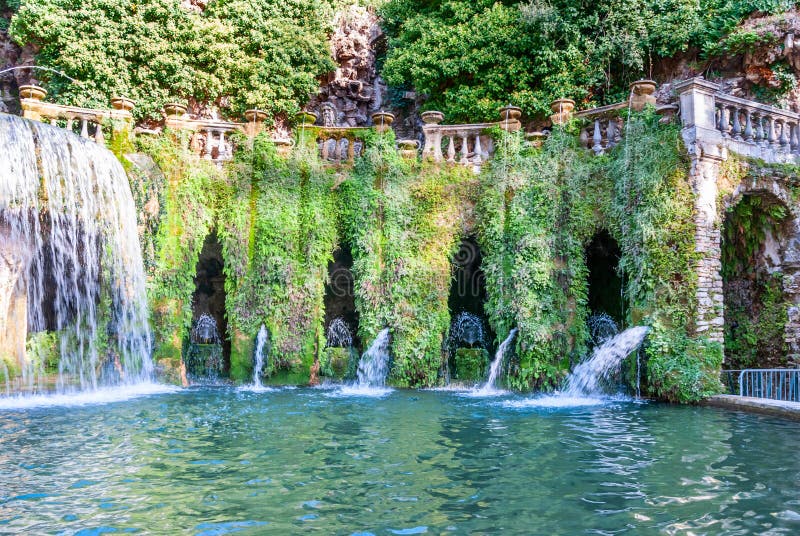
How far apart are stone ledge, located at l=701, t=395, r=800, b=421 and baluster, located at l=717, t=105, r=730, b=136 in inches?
187

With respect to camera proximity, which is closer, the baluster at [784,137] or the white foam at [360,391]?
the white foam at [360,391]

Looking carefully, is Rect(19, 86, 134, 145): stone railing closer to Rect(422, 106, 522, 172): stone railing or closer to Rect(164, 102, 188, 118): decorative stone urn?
Rect(164, 102, 188, 118): decorative stone urn

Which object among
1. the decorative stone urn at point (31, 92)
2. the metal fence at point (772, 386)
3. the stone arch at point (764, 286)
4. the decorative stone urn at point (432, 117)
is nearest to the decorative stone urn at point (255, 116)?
the decorative stone urn at point (432, 117)

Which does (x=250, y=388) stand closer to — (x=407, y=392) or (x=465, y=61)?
(x=407, y=392)

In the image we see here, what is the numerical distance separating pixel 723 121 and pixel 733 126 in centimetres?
31

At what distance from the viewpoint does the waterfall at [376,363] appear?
1248cm

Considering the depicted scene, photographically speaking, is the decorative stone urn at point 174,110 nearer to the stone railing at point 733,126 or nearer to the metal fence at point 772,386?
the stone railing at point 733,126

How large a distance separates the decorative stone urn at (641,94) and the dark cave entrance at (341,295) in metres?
7.71

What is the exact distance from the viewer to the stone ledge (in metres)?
8.27

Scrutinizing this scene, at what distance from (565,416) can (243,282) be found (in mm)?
7121

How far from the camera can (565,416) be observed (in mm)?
8633

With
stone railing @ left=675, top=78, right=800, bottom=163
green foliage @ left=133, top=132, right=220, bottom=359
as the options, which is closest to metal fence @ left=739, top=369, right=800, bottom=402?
stone railing @ left=675, top=78, right=800, bottom=163

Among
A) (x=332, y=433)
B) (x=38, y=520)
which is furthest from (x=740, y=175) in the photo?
(x=38, y=520)

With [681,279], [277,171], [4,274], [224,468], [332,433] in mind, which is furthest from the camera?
[277,171]
